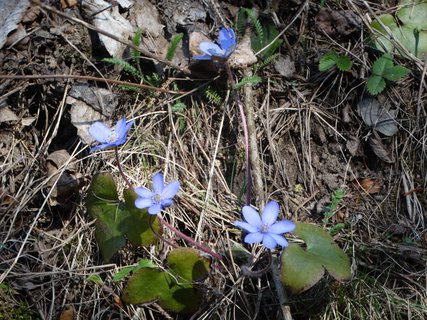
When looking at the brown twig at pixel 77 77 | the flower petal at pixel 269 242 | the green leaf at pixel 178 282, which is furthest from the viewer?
the brown twig at pixel 77 77

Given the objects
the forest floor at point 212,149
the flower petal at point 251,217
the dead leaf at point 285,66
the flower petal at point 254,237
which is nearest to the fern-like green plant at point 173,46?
the forest floor at point 212,149

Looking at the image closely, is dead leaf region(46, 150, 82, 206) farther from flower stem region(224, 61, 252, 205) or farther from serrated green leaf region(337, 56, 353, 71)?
serrated green leaf region(337, 56, 353, 71)

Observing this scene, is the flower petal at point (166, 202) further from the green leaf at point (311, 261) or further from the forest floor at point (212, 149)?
the green leaf at point (311, 261)

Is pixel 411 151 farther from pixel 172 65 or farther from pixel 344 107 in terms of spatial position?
pixel 172 65

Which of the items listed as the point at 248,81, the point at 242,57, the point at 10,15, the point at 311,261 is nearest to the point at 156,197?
the point at 311,261

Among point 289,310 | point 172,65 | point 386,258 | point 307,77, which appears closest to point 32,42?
point 172,65

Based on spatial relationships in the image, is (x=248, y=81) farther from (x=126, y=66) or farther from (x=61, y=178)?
(x=61, y=178)

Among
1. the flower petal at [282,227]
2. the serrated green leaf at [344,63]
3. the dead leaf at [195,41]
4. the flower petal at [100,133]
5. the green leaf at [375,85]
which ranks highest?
the dead leaf at [195,41]
